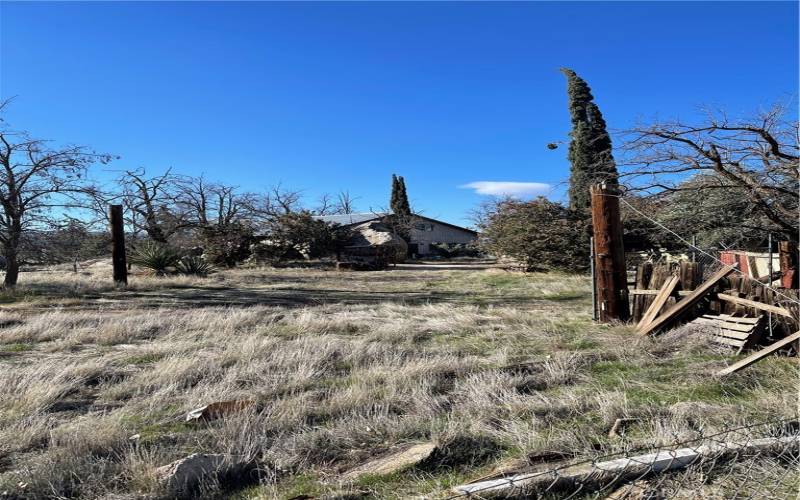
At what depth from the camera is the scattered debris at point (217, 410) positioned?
3.69 metres

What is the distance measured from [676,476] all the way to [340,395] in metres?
2.49

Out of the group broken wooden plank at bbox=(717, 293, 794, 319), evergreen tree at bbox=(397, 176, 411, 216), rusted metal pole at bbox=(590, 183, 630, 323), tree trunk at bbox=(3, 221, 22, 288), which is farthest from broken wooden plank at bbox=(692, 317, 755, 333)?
evergreen tree at bbox=(397, 176, 411, 216)

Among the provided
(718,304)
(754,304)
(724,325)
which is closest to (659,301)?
(718,304)

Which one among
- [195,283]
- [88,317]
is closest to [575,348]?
[88,317]

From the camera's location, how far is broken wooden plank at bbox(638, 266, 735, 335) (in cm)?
597

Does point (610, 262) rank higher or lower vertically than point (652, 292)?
higher

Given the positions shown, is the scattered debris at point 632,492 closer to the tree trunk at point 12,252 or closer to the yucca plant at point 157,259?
the tree trunk at point 12,252

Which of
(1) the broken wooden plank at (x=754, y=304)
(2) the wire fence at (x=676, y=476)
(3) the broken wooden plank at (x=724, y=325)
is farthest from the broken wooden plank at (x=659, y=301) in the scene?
(2) the wire fence at (x=676, y=476)

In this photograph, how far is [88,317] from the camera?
820 cm

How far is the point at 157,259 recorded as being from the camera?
1877 centimetres

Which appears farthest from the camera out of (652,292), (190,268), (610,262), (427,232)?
(427,232)

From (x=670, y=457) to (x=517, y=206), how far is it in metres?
17.6

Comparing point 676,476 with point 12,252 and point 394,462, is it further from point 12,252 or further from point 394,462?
point 12,252

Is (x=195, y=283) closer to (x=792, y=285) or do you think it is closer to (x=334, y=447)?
(x=334, y=447)
